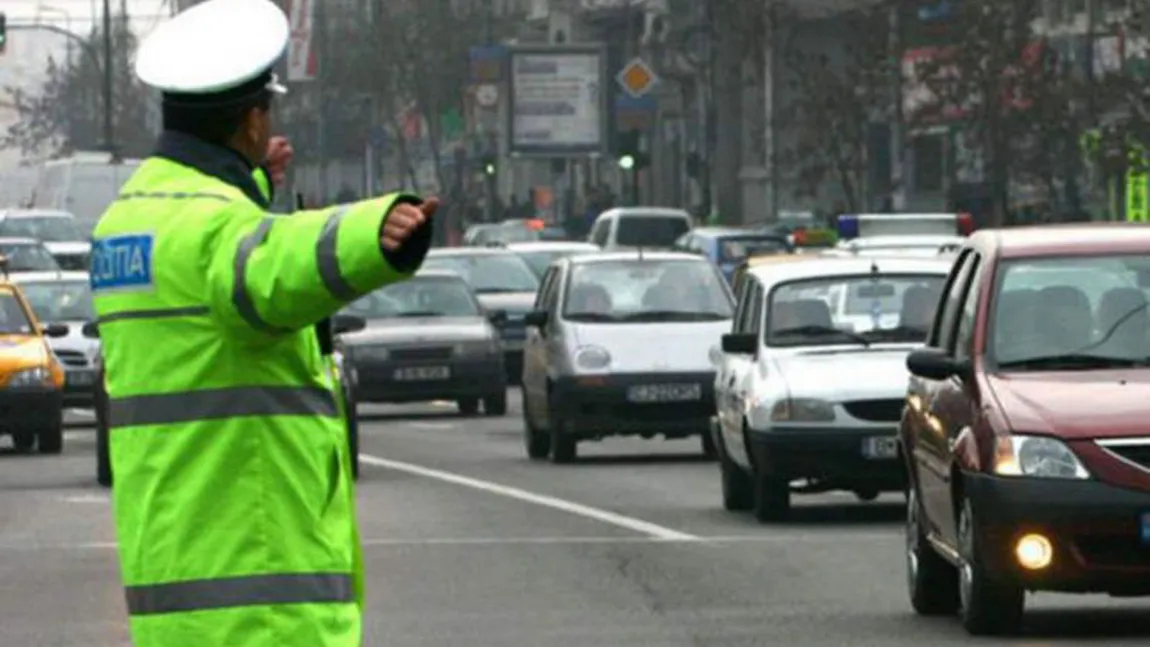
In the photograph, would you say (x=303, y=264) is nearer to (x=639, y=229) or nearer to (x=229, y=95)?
(x=229, y=95)

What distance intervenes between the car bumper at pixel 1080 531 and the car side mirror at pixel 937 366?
0.94 meters

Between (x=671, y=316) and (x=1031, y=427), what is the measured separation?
15827mm

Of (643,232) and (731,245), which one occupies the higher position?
(731,245)

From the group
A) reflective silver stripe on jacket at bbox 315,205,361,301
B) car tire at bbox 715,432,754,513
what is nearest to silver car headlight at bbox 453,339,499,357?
car tire at bbox 715,432,754,513

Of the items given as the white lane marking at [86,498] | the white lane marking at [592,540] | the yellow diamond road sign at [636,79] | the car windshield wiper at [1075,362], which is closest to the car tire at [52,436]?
the white lane marking at [86,498]

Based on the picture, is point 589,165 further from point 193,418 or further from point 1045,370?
point 193,418

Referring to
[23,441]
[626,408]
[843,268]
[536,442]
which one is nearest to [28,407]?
[23,441]

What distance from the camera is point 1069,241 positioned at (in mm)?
15172

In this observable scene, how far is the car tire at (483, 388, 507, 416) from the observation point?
38.1 metres

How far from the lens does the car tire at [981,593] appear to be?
14047 millimetres

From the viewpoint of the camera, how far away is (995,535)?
13.9 meters

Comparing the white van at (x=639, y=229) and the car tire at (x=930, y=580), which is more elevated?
the car tire at (x=930, y=580)

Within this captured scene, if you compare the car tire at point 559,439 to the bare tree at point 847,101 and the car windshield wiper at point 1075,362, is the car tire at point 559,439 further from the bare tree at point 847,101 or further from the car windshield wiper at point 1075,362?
the bare tree at point 847,101

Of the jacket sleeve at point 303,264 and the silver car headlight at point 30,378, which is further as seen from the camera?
the silver car headlight at point 30,378
